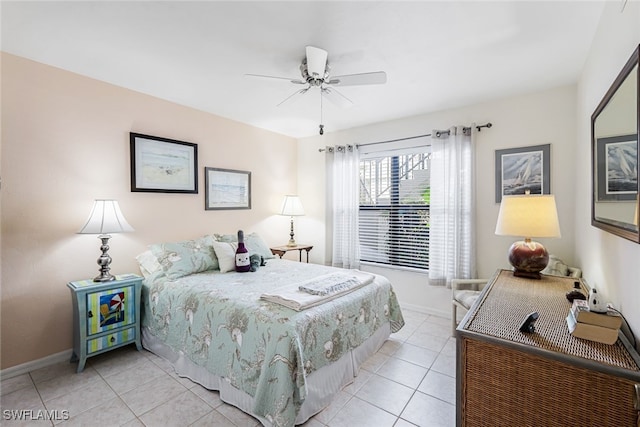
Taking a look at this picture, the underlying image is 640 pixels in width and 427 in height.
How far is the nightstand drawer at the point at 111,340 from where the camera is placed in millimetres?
2326

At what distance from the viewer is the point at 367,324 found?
2412 millimetres

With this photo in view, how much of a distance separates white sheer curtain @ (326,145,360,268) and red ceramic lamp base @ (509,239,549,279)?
213cm

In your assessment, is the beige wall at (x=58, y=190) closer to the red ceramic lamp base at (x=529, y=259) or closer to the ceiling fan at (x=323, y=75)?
the ceiling fan at (x=323, y=75)

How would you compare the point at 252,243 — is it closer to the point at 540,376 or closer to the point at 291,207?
the point at 291,207

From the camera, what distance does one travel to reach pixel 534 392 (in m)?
1.09

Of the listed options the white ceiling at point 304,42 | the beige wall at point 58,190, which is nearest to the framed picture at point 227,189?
the beige wall at point 58,190

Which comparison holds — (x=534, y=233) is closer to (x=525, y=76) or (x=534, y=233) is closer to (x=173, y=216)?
(x=525, y=76)

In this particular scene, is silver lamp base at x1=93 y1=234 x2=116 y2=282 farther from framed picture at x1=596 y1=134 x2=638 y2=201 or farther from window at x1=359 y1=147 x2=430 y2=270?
framed picture at x1=596 y1=134 x2=638 y2=201

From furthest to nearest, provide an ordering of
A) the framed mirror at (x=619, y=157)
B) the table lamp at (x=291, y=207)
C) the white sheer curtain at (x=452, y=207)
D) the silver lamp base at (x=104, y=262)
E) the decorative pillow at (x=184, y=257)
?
the table lamp at (x=291, y=207), the white sheer curtain at (x=452, y=207), the decorative pillow at (x=184, y=257), the silver lamp base at (x=104, y=262), the framed mirror at (x=619, y=157)

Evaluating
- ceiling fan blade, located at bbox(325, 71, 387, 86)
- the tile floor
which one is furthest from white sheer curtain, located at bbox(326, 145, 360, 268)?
ceiling fan blade, located at bbox(325, 71, 387, 86)

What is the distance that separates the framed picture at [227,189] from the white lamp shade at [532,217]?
3.10 metres

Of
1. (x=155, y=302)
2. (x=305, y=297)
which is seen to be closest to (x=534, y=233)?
(x=305, y=297)

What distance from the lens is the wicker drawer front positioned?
96 cm

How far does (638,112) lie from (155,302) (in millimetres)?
3257
